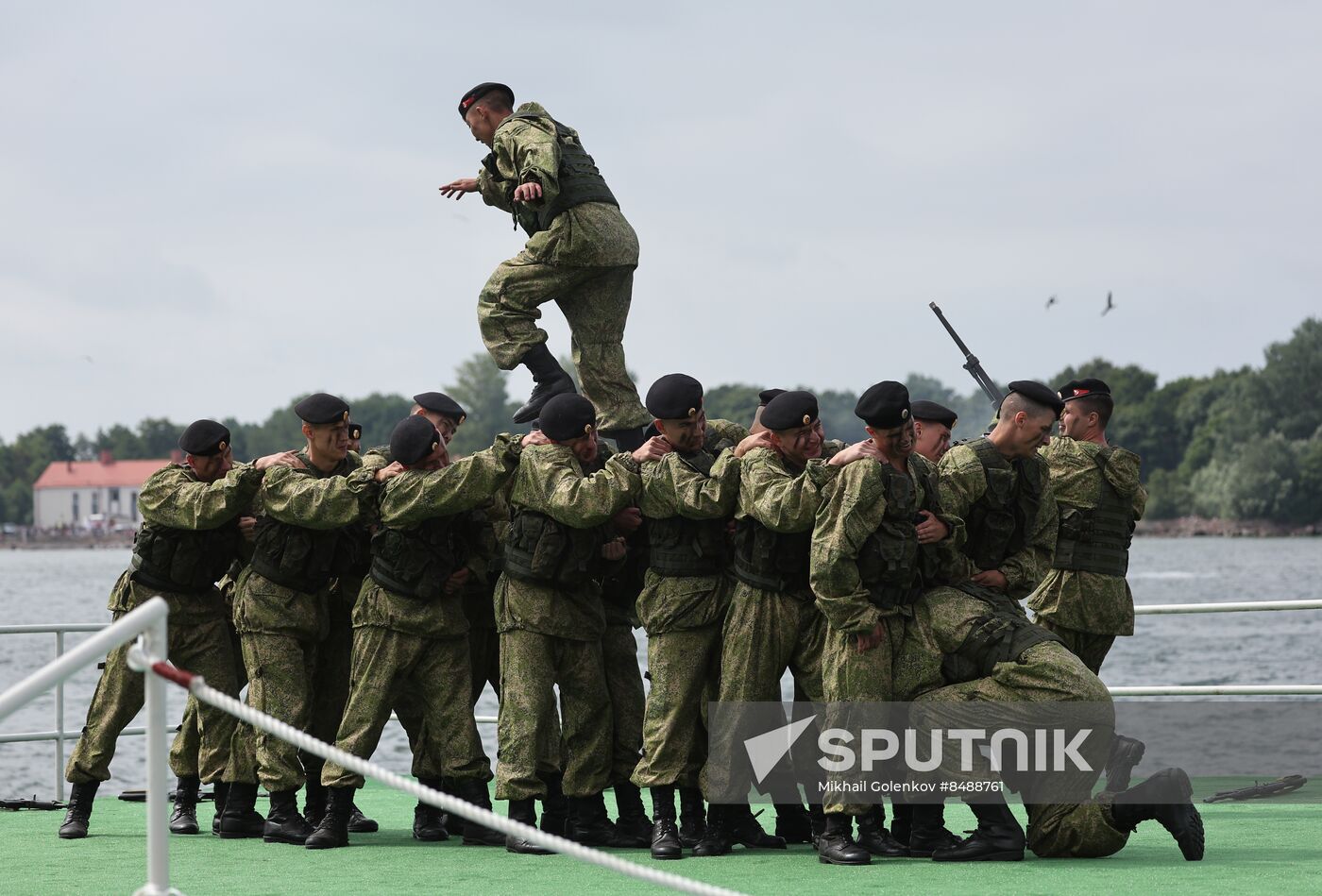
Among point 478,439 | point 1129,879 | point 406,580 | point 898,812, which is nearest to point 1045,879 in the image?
point 1129,879

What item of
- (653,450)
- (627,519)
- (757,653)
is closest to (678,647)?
(757,653)

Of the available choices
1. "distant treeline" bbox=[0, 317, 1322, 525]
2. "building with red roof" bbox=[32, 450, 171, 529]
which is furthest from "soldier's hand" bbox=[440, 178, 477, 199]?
"building with red roof" bbox=[32, 450, 171, 529]

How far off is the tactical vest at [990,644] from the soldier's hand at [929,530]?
1.04ft

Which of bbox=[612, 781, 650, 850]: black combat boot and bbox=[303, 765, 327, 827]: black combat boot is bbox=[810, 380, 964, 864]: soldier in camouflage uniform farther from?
bbox=[303, 765, 327, 827]: black combat boot

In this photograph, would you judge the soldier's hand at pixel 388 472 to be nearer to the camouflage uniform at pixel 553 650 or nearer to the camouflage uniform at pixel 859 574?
the camouflage uniform at pixel 553 650

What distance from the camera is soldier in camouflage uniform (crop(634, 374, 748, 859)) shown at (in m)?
8.25

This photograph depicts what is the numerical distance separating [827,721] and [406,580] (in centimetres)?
206

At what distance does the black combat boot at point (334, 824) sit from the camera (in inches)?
342

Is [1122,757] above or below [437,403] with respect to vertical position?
below

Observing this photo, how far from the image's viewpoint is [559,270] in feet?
31.6

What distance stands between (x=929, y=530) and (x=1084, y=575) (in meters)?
1.88

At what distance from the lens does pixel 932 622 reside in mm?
8039

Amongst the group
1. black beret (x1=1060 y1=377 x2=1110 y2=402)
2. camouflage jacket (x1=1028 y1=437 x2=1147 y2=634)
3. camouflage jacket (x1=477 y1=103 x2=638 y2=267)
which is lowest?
camouflage jacket (x1=1028 y1=437 x2=1147 y2=634)

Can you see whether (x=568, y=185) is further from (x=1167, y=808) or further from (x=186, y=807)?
(x=1167, y=808)
